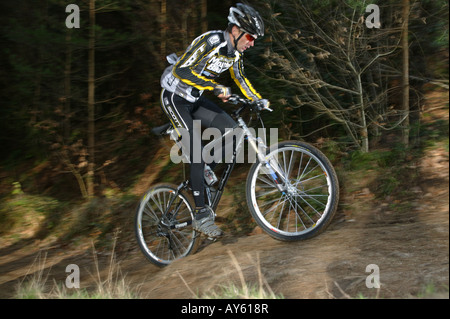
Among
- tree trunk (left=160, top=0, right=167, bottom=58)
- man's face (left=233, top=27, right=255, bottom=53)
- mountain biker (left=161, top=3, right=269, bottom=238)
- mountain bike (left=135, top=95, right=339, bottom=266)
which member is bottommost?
mountain bike (left=135, top=95, right=339, bottom=266)

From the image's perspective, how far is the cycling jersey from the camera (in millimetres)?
3955

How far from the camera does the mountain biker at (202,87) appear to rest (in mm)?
3941

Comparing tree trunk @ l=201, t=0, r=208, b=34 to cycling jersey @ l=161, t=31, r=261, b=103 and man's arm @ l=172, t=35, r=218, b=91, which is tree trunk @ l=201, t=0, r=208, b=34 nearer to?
cycling jersey @ l=161, t=31, r=261, b=103

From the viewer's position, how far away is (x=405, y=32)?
16.2 feet

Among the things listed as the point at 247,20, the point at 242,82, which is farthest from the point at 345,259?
the point at 247,20

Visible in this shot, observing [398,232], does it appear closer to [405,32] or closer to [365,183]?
[365,183]

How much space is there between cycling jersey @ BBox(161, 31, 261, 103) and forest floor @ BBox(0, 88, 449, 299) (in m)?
1.46

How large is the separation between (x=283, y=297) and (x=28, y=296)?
2.24 meters

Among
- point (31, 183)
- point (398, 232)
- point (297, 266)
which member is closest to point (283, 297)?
point (297, 266)

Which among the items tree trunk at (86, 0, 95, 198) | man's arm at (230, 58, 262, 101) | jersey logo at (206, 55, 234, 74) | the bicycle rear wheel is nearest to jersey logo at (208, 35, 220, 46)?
jersey logo at (206, 55, 234, 74)

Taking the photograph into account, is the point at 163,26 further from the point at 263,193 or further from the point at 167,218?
the point at 263,193

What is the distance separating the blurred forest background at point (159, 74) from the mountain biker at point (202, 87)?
1099 mm

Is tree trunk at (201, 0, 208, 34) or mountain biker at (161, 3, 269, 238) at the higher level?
tree trunk at (201, 0, 208, 34)

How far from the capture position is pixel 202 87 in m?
4.13
